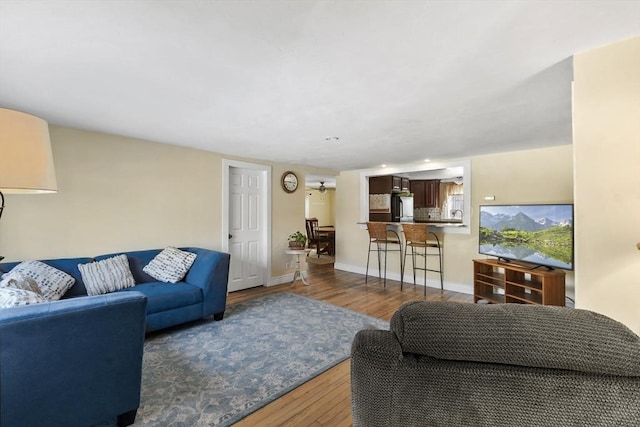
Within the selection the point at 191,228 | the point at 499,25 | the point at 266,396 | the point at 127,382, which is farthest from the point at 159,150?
the point at 499,25

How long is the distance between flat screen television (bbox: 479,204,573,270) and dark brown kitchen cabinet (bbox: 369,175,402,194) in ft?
7.66

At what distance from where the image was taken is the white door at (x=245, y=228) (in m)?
4.51

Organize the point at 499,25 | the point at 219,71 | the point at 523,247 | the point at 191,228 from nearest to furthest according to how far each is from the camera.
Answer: the point at 499,25 < the point at 219,71 < the point at 523,247 < the point at 191,228

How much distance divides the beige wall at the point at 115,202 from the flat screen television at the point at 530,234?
3880mm

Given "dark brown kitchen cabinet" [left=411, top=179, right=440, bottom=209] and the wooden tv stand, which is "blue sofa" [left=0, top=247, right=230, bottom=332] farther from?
"dark brown kitchen cabinet" [left=411, top=179, right=440, bottom=209]

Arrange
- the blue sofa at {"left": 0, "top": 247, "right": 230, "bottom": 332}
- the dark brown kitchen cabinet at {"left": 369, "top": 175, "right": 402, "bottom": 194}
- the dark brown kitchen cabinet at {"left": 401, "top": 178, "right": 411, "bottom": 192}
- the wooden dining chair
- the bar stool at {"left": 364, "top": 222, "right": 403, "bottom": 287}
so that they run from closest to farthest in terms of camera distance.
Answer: the blue sofa at {"left": 0, "top": 247, "right": 230, "bottom": 332}, the bar stool at {"left": 364, "top": 222, "right": 403, "bottom": 287}, the dark brown kitchen cabinet at {"left": 369, "top": 175, "right": 402, "bottom": 194}, the dark brown kitchen cabinet at {"left": 401, "top": 178, "right": 411, "bottom": 192}, the wooden dining chair

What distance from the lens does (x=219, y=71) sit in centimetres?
177

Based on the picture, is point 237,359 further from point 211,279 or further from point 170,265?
point 170,265

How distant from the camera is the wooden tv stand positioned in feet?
10.4

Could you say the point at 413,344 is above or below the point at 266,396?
above

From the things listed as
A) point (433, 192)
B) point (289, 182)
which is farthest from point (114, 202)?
point (433, 192)

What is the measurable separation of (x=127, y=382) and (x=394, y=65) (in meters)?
2.45

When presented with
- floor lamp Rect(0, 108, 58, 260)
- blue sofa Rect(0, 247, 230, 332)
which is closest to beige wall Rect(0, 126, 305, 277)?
blue sofa Rect(0, 247, 230, 332)

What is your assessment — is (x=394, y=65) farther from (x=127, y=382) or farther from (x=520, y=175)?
(x=520, y=175)
